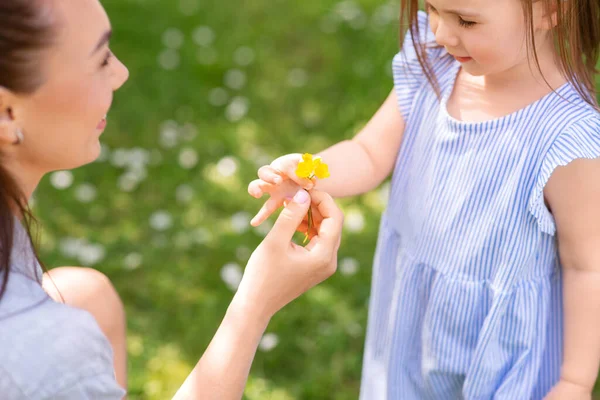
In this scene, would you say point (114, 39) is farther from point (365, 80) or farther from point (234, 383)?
point (234, 383)

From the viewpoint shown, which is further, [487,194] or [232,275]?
[232,275]

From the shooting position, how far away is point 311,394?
7.27 feet

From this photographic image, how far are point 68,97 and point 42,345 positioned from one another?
0.43m

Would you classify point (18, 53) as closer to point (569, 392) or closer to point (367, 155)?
point (367, 155)

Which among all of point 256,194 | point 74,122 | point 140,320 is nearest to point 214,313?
point 140,320

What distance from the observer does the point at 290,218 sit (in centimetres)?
143

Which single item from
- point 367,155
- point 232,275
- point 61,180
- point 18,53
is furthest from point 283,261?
point 61,180

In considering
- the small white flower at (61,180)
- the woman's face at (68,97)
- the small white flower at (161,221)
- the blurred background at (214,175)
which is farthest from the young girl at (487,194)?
the small white flower at (61,180)

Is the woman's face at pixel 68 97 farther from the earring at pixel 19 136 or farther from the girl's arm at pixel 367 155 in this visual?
the girl's arm at pixel 367 155

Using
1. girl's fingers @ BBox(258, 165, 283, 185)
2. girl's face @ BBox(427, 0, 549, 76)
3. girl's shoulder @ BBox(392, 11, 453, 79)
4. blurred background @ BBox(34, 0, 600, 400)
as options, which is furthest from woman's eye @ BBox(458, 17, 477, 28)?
blurred background @ BBox(34, 0, 600, 400)

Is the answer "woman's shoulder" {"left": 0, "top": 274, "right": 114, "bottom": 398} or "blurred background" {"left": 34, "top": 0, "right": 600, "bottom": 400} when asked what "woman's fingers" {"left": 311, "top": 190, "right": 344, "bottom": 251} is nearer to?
"woman's shoulder" {"left": 0, "top": 274, "right": 114, "bottom": 398}

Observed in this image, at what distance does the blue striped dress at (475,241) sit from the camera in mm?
1440

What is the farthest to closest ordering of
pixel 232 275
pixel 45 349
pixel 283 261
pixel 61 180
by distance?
Answer: pixel 61 180 < pixel 232 275 < pixel 283 261 < pixel 45 349

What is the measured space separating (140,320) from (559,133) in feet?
5.17
